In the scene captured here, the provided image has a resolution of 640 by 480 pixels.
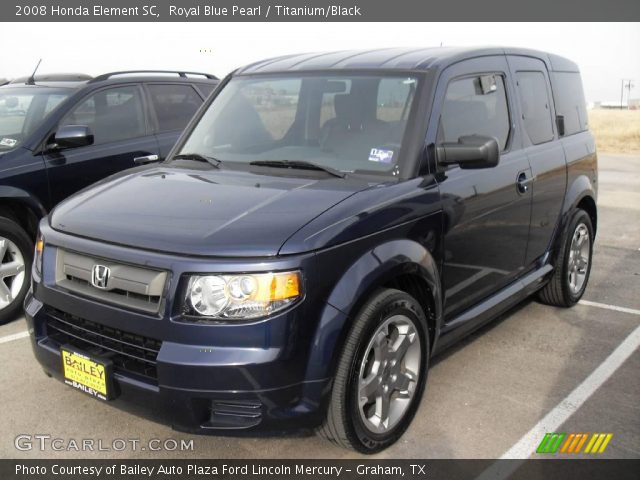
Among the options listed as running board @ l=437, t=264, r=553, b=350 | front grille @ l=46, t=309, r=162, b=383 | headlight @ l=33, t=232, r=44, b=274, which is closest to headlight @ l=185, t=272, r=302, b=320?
front grille @ l=46, t=309, r=162, b=383

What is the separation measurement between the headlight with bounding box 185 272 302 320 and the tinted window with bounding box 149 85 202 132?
13.1 ft

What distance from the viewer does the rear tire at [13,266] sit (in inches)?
197

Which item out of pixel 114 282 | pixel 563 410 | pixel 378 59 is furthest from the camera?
pixel 378 59

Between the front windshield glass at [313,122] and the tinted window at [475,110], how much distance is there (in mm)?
276

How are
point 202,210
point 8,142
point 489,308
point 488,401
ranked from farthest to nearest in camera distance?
point 8,142
point 489,308
point 488,401
point 202,210

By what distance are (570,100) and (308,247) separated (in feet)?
11.9

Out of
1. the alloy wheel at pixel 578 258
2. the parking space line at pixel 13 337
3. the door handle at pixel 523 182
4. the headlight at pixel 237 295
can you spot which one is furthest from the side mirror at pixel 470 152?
the parking space line at pixel 13 337

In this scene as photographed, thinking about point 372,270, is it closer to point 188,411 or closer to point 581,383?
point 188,411

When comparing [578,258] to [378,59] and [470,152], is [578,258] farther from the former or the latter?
[378,59]

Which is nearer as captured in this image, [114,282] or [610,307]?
[114,282]

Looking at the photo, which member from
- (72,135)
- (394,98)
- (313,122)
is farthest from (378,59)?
(72,135)

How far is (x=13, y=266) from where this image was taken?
201 inches

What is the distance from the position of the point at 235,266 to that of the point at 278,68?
2066 mm

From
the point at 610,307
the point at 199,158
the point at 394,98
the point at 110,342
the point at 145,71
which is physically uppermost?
the point at 145,71
